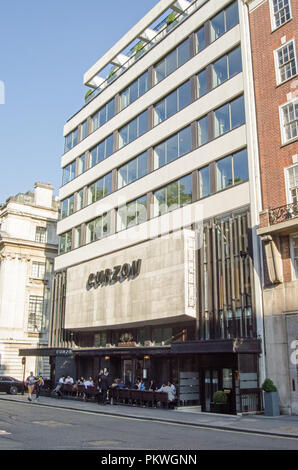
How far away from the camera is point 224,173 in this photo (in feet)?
90.8

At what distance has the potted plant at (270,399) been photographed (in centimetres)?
2070

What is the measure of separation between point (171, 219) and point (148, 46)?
16.0 meters

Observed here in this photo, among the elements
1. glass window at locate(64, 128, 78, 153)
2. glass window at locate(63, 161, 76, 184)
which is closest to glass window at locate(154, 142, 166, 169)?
glass window at locate(63, 161, 76, 184)

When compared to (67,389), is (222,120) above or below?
above

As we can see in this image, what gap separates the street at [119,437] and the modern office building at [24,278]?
34230 mm

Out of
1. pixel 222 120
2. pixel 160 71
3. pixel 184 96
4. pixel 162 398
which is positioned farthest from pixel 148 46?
pixel 162 398

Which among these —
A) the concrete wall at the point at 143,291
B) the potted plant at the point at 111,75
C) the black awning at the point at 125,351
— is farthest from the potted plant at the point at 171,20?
the black awning at the point at 125,351

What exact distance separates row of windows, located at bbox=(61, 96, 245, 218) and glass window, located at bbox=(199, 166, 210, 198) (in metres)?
1.90

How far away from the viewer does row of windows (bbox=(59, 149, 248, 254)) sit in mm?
26909

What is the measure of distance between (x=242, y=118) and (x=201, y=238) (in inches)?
292

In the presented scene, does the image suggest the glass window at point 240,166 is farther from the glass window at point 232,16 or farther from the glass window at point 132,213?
the glass window at point 132,213

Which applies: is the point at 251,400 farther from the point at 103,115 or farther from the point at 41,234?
the point at 41,234

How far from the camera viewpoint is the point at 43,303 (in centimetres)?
5400

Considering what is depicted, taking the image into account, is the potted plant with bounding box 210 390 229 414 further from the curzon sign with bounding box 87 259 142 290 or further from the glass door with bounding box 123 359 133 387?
the curzon sign with bounding box 87 259 142 290
